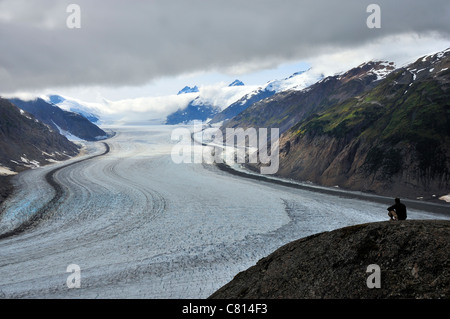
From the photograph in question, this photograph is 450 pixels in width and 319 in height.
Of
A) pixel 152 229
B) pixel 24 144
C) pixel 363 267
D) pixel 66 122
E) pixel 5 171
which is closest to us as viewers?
pixel 363 267

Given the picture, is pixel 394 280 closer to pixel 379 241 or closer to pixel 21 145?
pixel 379 241

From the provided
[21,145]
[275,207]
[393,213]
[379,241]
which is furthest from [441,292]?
[21,145]

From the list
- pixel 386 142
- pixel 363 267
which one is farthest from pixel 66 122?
pixel 363 267

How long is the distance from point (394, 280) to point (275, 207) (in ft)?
97.3

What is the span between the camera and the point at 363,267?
9.41 m

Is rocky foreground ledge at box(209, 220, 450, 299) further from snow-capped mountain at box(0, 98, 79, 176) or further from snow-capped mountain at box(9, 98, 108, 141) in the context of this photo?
snow-capped mountain at box(9, 98, 108, 141)

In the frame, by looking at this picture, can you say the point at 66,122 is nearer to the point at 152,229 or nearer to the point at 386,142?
the point at 152,229

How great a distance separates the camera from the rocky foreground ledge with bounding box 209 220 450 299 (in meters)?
8.23

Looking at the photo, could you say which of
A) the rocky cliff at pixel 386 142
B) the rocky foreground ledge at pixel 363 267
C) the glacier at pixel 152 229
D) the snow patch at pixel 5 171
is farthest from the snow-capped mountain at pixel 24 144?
the rocky foreground ledge at pixel 363 267

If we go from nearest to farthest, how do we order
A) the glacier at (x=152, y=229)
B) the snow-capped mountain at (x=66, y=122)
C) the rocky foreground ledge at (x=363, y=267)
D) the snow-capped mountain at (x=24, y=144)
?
the rocky foreground ledge at (x=363, y=267) → the glacier at (x=152, y=229) → the snow-capped mountain at (x=24, y=144) → the snow-capped mountain at (x=66, y=122)

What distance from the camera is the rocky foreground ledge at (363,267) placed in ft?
27.0

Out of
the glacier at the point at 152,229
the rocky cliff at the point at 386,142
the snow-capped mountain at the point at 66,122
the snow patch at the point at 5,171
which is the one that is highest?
the snow-capped mountain at the point at 66,122

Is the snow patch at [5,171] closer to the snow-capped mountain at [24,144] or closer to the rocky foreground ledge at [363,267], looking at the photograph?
the snow-capped mountain at [24,144]
